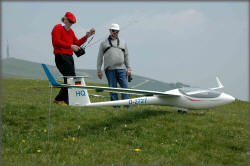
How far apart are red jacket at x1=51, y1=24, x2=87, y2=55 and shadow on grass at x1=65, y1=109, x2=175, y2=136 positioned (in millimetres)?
2915

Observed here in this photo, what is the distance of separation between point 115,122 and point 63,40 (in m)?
3.60

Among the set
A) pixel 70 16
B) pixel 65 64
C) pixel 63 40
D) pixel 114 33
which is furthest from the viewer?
pixel 114 33

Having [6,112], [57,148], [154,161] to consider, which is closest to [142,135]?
[154,161]

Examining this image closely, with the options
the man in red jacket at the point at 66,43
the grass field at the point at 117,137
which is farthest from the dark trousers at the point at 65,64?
the grass field at the point at 117,137

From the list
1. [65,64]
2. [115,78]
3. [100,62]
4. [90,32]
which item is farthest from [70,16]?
[115,78]

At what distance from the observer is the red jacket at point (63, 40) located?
8.94m

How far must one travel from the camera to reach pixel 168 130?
8.46 meters

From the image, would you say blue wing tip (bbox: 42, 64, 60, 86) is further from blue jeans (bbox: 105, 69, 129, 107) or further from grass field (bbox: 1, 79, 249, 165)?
blue jeans (bbox: 105, 69, 129, 107)

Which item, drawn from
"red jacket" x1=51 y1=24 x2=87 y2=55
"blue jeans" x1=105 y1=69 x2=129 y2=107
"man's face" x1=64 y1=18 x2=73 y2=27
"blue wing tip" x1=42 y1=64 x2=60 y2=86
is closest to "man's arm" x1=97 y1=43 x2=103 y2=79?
"blue jeans" x1=105 y1=69 x2=129 y2=107

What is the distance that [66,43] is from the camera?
8.97 metres

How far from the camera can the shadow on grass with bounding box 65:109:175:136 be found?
28.5 ft

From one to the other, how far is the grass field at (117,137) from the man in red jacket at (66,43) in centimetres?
201

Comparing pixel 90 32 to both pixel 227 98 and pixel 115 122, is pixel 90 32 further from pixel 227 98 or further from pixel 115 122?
pixel 227 98

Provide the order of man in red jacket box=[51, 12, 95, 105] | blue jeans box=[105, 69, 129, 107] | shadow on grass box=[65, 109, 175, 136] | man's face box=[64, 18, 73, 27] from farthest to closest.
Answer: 1. blue jeans box=[105, 69, 129, 107]
2. man's face box=[64, 18, 73, 27]
3. man in red jacket box=[51, 12, 95, 105]
4. shadow on grass box=[65, 109, 175, 136]
